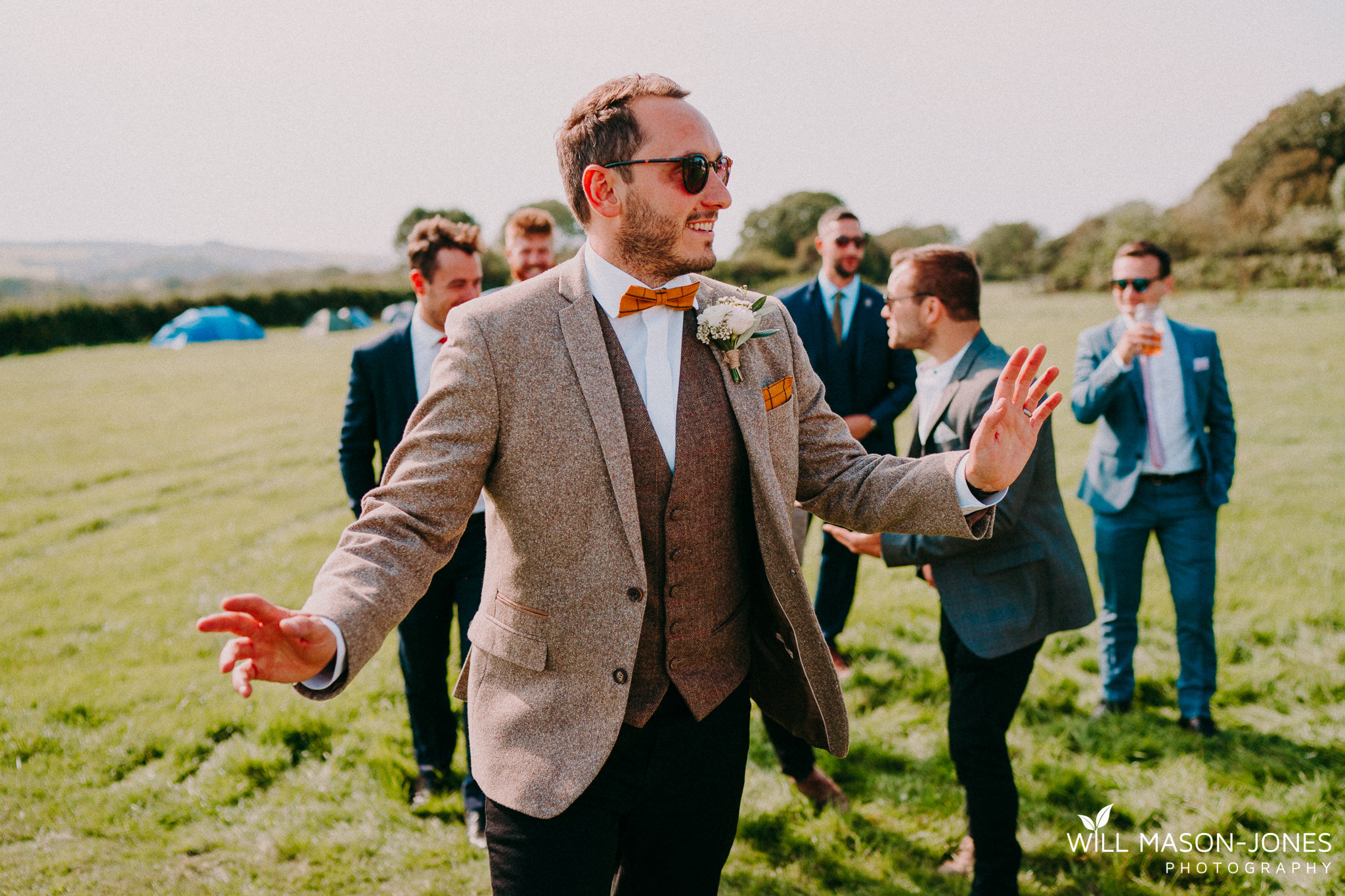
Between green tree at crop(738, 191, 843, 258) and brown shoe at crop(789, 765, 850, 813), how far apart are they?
46256 mm

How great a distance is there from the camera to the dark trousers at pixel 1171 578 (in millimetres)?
4578

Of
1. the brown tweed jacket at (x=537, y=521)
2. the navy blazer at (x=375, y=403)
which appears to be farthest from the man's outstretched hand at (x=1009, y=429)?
the navy blazer at (x=375, y=403)

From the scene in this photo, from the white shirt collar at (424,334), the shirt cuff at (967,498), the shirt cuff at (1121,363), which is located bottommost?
the shirt cuff at (967,498)

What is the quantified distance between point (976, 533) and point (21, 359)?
135 ft

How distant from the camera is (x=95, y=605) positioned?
7.00 metres

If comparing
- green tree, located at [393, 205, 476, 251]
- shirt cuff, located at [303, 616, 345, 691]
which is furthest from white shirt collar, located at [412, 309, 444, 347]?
green tree, located at [393, 205, 476, 251]

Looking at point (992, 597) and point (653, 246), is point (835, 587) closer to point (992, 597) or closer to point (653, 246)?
point (992, 597)

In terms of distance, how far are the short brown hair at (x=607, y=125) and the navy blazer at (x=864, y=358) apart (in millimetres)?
3592

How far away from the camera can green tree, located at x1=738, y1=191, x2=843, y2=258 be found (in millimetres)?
49844

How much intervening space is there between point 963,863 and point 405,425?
3.27m

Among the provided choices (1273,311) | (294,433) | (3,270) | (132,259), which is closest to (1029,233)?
(1273,311)

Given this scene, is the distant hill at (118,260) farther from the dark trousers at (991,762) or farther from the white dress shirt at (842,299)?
the dark trousers at (991,762)

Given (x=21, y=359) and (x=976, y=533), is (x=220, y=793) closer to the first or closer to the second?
(x=976, y=533)

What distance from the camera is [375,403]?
421 centimetres
